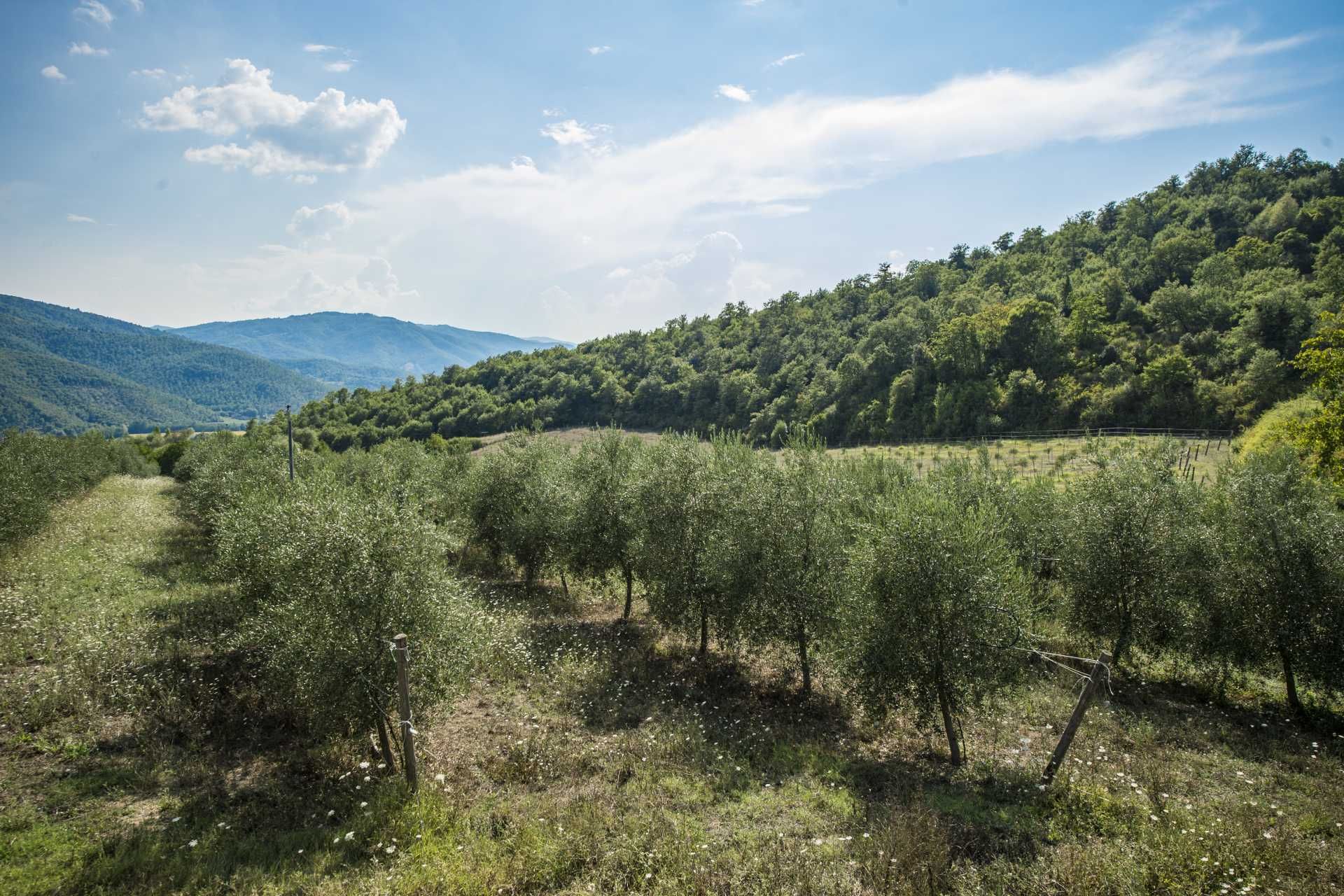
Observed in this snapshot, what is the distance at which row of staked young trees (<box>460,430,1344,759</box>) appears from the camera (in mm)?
14797

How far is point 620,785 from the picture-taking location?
43.7ft

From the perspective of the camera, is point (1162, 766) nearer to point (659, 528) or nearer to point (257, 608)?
point (659, 528)

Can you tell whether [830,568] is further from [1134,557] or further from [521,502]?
[521,502]

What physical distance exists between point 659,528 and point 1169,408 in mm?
69669

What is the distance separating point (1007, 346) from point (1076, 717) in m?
81.9

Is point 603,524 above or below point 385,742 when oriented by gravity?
above

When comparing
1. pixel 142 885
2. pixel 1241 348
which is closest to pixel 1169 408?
pixel 1241 348

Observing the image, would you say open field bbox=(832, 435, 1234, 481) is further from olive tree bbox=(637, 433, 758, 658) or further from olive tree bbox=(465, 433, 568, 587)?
olive tree bbox=(637, 433, 758, 658)

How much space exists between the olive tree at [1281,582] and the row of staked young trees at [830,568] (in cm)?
6

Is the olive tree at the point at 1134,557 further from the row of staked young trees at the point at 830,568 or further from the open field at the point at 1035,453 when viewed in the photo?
the open field at the point at 1035,453

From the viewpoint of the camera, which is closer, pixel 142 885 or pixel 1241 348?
pixel 142 885

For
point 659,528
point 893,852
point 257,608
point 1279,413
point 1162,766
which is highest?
point 1279,413

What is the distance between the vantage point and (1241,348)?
62406 mm

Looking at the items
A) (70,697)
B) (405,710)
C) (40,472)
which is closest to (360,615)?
(405,710)
